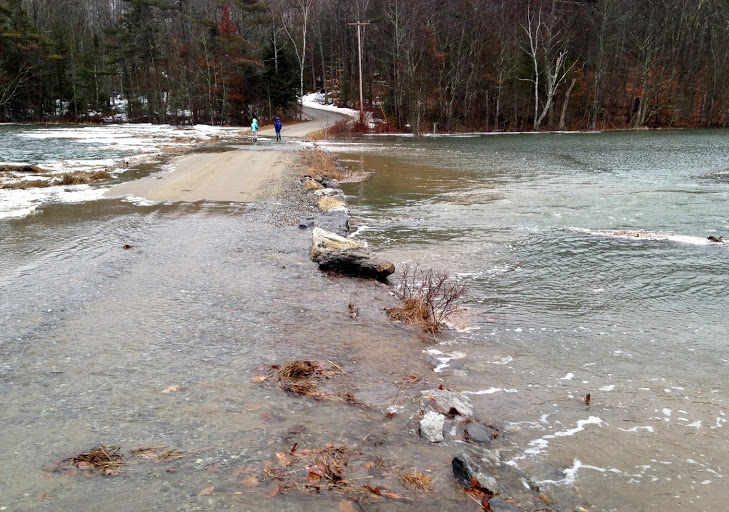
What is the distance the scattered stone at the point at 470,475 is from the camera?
3.45 metres

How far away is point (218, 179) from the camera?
1688 cm

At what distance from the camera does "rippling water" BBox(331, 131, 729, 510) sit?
4.18 meters

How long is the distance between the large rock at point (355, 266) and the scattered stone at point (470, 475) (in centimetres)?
494

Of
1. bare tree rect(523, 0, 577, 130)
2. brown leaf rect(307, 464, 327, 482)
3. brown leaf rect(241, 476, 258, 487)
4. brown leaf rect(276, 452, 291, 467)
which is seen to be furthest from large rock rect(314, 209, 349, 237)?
bare tree rect(523, 0, 577, 130)

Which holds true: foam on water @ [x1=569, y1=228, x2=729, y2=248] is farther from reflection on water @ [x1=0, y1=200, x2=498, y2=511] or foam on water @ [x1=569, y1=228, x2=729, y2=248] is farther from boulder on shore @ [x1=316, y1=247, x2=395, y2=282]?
reflection on water @ [x1=0, y1=200, x2=498, y2=511]

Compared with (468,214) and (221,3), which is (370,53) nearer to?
(221,3)

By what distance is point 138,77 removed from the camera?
64.2 metres

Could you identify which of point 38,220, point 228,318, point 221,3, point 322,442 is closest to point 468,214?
point 228,318

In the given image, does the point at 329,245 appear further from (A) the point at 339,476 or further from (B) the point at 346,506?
(B) the point at 346,506

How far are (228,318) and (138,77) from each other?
6730 cm

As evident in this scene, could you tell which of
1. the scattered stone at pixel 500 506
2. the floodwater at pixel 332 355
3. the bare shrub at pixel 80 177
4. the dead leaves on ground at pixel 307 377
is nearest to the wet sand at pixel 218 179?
the bare shrub at pixel 80 177

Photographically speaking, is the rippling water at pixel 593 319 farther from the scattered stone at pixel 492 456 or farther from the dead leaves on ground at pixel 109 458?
the dead leaves on ground at pixel 109 458

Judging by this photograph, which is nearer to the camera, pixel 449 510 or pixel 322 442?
pixel 449 510

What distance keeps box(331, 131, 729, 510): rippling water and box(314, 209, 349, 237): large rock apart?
59 centimetres
